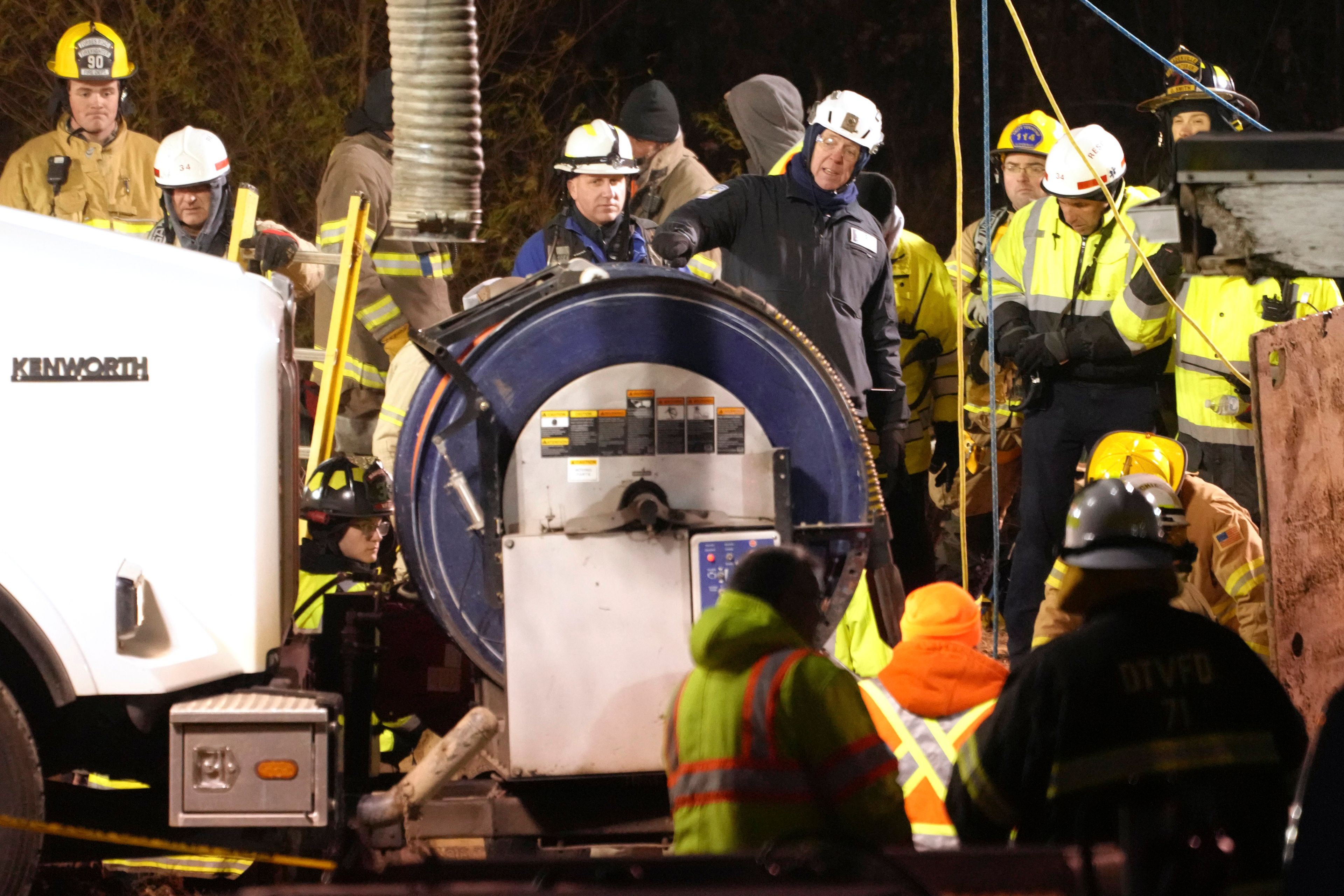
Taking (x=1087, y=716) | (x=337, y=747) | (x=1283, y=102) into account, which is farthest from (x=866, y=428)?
(x=1283, y=102)

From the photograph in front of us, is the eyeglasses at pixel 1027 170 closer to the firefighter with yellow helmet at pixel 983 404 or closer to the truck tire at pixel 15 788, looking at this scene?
the firefighter with yellow helmet at pixel 983 404

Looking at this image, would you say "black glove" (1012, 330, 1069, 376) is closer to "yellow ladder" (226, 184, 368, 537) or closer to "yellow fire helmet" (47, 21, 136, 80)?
"yellow ladder" (226, 184, 368, 537)

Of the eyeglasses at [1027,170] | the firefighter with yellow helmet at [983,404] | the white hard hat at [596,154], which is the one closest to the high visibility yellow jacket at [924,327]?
the firefighter with yellow helmet at [983,404]

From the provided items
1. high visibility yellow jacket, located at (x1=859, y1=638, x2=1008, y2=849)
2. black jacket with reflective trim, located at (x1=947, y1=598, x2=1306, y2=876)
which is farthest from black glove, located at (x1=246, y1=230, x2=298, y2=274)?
black jacket with reflective trim, located at (x1=947, y1=598, x2=1306, y2=876)

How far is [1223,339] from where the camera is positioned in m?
7.71

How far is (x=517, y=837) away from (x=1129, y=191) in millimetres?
5146

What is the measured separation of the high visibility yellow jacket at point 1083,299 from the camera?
779 cm

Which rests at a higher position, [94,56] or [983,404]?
[94,56]

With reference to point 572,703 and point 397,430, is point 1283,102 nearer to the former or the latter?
point 397,430

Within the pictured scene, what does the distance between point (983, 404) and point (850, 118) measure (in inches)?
114

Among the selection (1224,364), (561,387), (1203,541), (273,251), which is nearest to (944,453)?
(1224,364)

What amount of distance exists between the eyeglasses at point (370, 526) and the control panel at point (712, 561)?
145 cm

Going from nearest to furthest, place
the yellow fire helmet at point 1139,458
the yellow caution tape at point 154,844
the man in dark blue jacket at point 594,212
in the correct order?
the yellow caution tape at point 154,844 < the yellow fire helmet at point 1139,458 < the man in dark blue jacket at point 594,212

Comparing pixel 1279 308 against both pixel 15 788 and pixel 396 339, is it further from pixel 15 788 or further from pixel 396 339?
pixel 15 788
